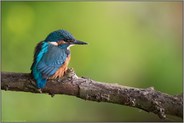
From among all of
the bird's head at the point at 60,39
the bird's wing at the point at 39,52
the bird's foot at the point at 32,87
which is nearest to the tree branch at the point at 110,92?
the bird's foot at the point at 32,87

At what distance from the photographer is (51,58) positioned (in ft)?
9.78

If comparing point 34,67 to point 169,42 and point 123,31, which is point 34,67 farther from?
point 169,42

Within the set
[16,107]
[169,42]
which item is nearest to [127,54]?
[169,42]

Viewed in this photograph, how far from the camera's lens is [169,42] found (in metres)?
6.52

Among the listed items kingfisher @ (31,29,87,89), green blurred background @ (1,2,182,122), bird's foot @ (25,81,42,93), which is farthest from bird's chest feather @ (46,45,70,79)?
green blurred background @ (1,2,182,122)

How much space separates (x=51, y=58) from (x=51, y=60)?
0.01 meters

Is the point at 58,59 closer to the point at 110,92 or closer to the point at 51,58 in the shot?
the point at 51,58

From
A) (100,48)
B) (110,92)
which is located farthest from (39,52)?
(100,48)

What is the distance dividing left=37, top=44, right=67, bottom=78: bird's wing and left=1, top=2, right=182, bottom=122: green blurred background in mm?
1752

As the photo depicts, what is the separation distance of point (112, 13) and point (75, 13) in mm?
733

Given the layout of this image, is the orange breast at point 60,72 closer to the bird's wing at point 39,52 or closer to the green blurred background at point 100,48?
the bird's wing at point 39,52

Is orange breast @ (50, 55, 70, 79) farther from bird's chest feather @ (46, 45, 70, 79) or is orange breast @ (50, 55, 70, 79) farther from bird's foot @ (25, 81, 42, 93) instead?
bird's foot @ (25, 81, 42, 93)

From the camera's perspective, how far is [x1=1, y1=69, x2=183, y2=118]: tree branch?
9.20 feet

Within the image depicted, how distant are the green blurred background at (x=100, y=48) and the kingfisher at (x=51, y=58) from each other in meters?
1.71
